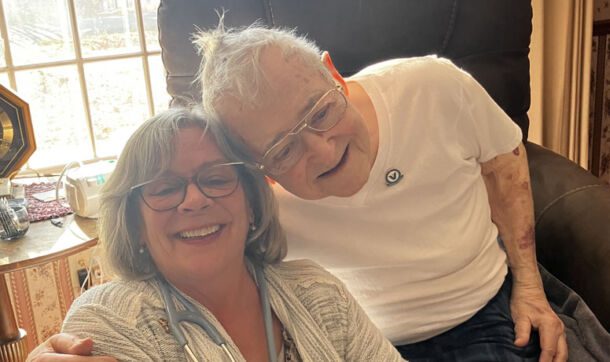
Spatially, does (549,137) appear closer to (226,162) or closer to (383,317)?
(383,317)

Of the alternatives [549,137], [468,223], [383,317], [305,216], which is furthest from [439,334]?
[549,137]

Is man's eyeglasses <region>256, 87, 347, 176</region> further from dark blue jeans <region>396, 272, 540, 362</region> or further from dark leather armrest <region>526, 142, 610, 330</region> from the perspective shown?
dark leather armrest <region>526, 142, 610, 330</region>

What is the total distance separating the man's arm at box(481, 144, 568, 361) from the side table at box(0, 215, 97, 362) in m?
0.99

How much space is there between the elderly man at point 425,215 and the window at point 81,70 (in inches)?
51.2

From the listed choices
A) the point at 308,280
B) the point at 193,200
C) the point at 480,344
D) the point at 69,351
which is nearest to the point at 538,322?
the point at 480,344

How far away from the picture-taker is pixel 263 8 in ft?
5.43

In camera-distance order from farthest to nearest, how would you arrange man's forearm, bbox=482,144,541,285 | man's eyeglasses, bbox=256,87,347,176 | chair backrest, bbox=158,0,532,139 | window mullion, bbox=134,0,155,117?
window mullion, bbox=134,0,155,117, chair backrest, bbox=158,0,532,139, man's forearm, bbox=482,144,541,285, man's eyeglasses, bbox=256,87,347,176

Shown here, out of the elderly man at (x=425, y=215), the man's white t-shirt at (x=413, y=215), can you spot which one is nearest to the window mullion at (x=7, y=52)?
the elderly man at (x=425, y=215)

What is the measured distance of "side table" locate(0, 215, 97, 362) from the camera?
4.88ft

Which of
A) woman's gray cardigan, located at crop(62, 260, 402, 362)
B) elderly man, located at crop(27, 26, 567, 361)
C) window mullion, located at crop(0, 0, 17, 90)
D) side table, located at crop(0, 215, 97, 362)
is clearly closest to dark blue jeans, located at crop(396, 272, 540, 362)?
elderly man, located at crop(27, 26, 567, 361)

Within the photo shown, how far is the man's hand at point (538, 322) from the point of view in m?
1.31

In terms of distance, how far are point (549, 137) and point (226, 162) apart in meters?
1.71

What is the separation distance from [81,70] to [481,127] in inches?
64.3

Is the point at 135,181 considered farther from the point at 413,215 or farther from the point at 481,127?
the point at 481,127
